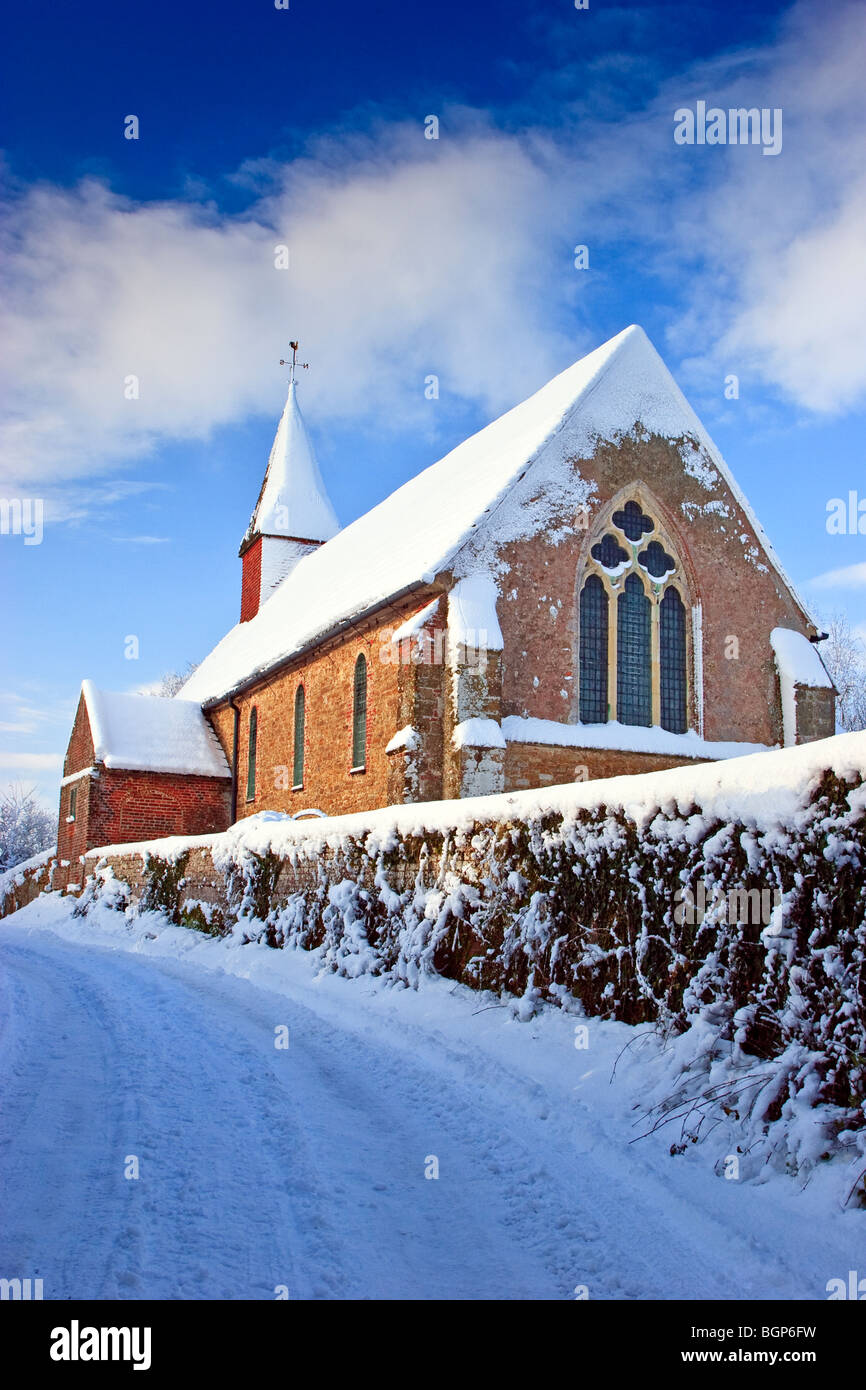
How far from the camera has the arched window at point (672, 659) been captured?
60.3 feet

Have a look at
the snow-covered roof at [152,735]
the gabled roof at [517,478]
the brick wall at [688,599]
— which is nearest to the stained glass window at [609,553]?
the brick wall at [688,599]

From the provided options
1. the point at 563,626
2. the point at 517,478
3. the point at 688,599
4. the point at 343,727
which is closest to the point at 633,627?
the point at 688,599

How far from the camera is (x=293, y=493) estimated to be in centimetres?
3759

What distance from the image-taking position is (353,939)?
427 inches

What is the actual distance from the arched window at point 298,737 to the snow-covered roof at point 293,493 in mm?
15070

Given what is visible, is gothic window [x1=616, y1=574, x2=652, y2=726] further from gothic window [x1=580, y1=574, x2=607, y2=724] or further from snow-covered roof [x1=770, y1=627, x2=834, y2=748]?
snow-covered roof [x1=770, y1=627, x2=834, y2=748]

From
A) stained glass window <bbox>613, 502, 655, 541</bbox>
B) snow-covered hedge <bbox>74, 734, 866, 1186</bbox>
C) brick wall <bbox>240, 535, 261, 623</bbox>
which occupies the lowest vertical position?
snow-covered hedge <bbox>74, 734, 866, 1186</bbox>

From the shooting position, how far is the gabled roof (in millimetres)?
17234

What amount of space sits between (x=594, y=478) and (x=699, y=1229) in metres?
15.0

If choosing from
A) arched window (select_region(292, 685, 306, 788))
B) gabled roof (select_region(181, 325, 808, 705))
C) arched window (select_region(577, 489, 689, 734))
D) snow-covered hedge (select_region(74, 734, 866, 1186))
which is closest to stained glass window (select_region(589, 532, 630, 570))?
arched window (select_region(577, 489, 689, 734))

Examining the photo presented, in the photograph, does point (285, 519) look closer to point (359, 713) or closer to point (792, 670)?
point (359, 713)

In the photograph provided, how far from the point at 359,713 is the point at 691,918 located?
13449 millimetres

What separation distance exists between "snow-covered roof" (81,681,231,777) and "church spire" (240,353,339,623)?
7.08 meters
